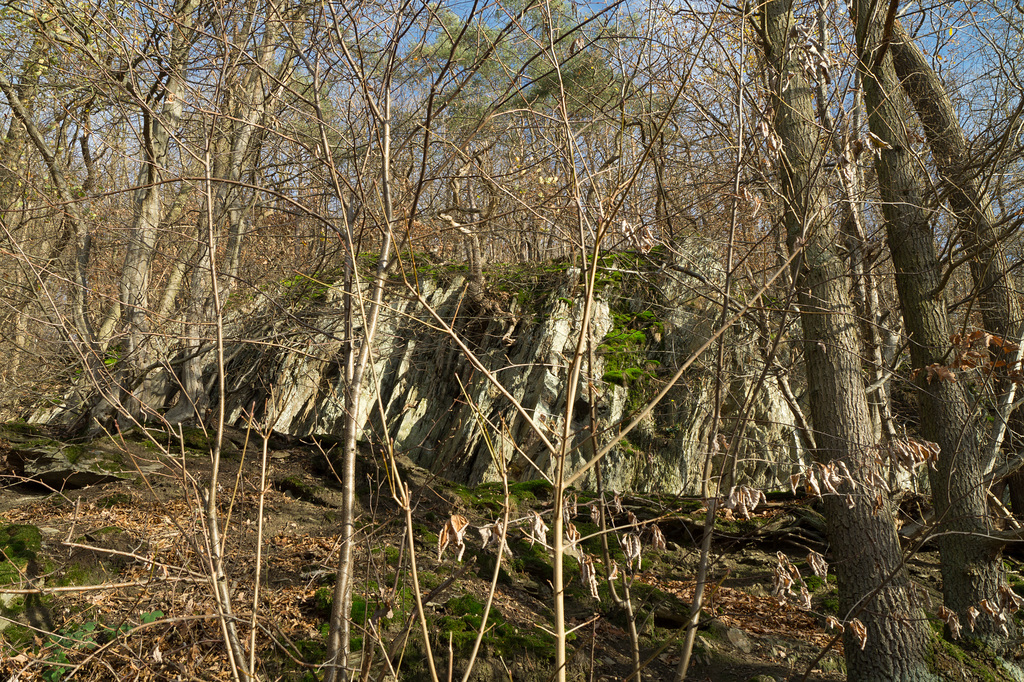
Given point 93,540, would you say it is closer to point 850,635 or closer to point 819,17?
point 850,635

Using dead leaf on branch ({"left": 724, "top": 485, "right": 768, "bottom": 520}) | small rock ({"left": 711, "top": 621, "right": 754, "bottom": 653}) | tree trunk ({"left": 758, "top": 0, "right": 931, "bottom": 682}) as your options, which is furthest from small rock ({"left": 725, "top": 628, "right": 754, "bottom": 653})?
dead leaf on branch ({"left": 724, "top": 485, "right": 768, "bottom": 520})

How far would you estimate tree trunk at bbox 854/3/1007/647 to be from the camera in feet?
15.4

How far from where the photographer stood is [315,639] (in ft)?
13.2

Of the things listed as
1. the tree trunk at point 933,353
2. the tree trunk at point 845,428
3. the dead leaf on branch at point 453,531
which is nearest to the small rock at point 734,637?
the tree trunk at point 845,428

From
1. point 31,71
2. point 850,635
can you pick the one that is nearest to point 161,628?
point 850,635

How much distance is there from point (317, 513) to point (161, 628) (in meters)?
2.64

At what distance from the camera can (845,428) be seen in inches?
168

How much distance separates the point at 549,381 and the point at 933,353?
4.32 meters

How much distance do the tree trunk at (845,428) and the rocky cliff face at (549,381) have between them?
4.80 feet

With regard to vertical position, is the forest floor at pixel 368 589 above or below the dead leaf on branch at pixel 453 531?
below

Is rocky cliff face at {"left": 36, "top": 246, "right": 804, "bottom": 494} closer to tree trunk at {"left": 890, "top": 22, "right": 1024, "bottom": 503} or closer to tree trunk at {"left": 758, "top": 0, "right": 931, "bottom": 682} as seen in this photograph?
tree trunk at {"left": 758, "top": 0, "right": 931, "bottom": 682}

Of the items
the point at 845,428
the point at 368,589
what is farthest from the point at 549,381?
the point at 368,589

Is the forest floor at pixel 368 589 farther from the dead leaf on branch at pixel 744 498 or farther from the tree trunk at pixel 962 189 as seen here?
the tree trunk at pixel 962 189

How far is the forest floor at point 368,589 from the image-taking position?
3389 mm
